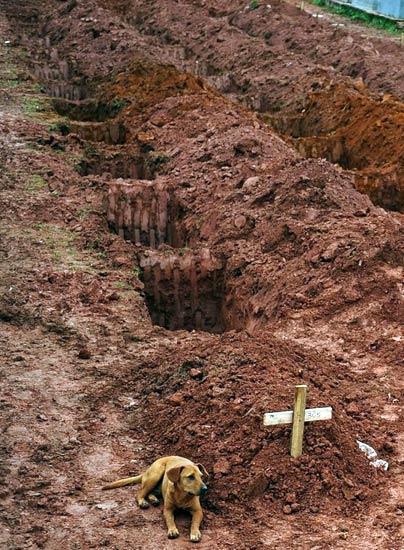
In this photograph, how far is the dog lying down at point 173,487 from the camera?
648 centimetres

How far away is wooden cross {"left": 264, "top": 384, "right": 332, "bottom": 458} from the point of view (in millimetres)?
6980

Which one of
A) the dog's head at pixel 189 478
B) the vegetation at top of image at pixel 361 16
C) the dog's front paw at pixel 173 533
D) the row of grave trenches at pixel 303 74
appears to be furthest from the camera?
the vegetation at top of image at pixel 361 16

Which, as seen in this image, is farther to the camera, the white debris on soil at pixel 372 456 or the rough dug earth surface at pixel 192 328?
the white debris on soil at pixel 372 456

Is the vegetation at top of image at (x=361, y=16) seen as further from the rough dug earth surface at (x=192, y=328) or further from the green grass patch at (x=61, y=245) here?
the green grass patch at (x=61, y=245)

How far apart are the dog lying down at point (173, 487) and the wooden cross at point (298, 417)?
0.63 metres

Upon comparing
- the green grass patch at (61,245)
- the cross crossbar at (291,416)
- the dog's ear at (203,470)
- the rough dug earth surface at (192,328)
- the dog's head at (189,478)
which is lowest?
the green grass patch at (61,245)

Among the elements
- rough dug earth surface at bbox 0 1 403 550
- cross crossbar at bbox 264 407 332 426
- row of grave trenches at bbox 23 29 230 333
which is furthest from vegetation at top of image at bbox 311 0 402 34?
cross crossbar at bbox 264 407 332 426

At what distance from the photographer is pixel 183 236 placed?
1370cm

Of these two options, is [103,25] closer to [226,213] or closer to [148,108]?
[148,108]

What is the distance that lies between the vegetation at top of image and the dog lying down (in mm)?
27358

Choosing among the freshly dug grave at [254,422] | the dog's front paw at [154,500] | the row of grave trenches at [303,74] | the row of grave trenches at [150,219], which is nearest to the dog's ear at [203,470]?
the freshly dug grave at [254,422]

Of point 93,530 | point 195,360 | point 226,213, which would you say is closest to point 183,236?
point 226,213

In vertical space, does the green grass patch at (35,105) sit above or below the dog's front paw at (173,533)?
below

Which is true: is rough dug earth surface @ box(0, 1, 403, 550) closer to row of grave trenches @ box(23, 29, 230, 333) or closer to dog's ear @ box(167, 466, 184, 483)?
row of grave trenches @ box(23, 29, 230, 333)
